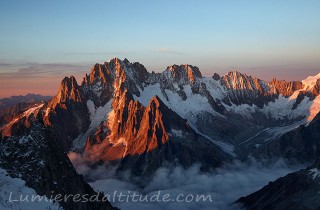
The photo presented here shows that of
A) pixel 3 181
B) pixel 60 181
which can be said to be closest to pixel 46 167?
pixel 60 181

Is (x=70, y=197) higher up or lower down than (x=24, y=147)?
lower down

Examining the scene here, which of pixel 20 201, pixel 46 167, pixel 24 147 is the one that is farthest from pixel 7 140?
pixel 20 201

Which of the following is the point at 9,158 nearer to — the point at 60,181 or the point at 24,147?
the point at 24,147

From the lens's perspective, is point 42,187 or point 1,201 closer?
point 1,201

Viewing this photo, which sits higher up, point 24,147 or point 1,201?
point 24,147

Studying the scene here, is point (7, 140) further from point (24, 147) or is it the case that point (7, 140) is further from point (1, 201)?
point (1, 201)

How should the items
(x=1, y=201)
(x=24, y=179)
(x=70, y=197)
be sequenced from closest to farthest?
(x=1, y=201)
(x=24, y=179)
(x=70, y=197)

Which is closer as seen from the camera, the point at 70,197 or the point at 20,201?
the point at 20,201

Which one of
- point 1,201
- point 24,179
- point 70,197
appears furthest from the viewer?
point 70,197
